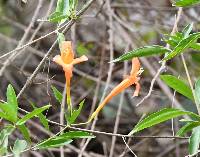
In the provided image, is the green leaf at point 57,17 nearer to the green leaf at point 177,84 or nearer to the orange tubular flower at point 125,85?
the orange tubular flower at point 125,85

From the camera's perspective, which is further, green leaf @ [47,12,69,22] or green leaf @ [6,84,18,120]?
green leaf @ [47,12,69,22]

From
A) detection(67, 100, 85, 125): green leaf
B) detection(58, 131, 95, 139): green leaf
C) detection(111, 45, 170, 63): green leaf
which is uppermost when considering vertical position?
detection(111, 45, 170, 63): green leaf

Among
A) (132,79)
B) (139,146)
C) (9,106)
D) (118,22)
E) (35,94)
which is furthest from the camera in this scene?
(35,94)

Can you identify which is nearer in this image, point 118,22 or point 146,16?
point 118,22

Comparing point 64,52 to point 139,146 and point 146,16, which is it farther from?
point 146,16

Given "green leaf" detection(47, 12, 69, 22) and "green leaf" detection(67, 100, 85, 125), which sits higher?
"green leaf" detection(47, 12, 69, 22)

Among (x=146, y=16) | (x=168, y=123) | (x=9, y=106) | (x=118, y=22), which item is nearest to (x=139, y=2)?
(x=146, y=16)

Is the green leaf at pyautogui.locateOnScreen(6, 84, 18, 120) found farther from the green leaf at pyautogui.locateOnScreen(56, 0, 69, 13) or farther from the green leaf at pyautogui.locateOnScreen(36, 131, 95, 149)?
the green leaf at pyautogui.locateOnScreen(56, 0, 69, 13)

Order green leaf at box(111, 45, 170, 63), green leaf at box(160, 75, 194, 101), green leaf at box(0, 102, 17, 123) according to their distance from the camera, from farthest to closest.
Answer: green leaf at box(160, 75, 194, 101) < green leaf at box(111, 45, 170, 63) < green leaf at box(0, 102, 17, 123)

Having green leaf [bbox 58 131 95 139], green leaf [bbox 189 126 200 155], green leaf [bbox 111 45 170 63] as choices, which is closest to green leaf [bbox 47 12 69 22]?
green leaf [bbox 111 45 170 63]

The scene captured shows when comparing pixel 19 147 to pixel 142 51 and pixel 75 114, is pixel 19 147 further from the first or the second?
pixel 142 51

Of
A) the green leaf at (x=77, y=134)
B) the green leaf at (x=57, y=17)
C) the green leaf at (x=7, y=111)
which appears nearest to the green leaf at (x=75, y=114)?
the green leaf at (x=77, y=134)
